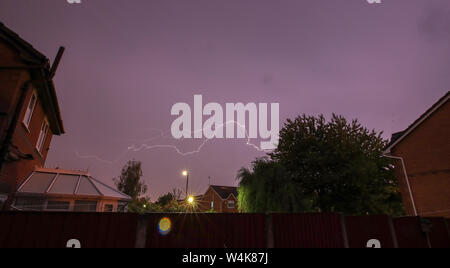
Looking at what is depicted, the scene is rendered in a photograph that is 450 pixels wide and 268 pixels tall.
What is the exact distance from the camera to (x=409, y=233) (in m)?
10.7

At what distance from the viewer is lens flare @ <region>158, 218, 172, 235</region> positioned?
29.6ft

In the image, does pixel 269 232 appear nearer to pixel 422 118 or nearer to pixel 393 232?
pixel 393 232

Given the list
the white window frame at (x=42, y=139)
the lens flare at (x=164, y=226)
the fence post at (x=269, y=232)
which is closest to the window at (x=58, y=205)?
the white window frame at (x=42, y=139)

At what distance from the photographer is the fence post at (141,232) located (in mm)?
8742

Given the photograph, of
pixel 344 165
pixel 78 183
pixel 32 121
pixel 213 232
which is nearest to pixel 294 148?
pixel 344 165

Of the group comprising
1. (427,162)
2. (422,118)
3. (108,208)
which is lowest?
(108,208)

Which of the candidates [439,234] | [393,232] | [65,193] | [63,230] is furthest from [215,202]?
[63,230]

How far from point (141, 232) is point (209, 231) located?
2.62 m

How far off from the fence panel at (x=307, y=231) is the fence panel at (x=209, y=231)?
0.71 meters

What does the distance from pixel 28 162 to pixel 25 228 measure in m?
6.09

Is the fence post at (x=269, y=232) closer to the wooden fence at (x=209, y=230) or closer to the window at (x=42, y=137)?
the wooden fence at (x=209, y=230)

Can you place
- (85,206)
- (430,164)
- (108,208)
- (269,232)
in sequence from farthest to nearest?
(108,208) < (430,164) < (85,206) < (269,232)

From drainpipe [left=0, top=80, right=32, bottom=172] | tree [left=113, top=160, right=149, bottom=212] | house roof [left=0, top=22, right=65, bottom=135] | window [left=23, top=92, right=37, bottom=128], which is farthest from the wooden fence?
tree [left=113, top=160, right=149, bottom=212]

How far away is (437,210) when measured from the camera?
44.2 ft
